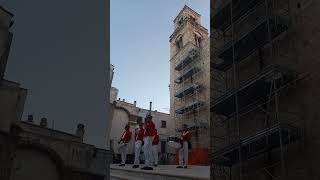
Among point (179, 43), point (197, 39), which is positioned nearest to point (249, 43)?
point (197, 39)

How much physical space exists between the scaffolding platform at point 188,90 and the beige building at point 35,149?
20468mm

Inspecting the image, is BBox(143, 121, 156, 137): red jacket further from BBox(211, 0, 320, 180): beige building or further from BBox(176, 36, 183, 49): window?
→ BBox(176, 36, 183, 49): window

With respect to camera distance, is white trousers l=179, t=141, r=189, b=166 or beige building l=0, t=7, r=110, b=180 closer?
beige building l=0, t=7, r=110, b=180

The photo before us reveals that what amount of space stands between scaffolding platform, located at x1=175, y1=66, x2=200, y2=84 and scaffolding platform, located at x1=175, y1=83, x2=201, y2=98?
81 cm

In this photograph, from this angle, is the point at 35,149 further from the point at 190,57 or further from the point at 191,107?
the point at 190,57

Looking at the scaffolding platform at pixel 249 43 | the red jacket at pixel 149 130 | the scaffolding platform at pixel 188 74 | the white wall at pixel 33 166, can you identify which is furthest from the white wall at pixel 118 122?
the white wall at pixel 33 166

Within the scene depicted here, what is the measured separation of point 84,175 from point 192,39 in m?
22.7

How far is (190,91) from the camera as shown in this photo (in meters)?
25.1

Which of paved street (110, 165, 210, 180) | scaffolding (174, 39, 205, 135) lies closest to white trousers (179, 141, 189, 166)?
paved street (110, 165, 210, 180)

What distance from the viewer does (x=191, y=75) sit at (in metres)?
25.4

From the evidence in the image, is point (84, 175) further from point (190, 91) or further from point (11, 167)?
point (190, 91)

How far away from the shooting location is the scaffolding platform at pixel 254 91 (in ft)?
25.4

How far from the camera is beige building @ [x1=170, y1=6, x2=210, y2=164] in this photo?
23.5 metres

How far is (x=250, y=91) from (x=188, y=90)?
54.9 ft
